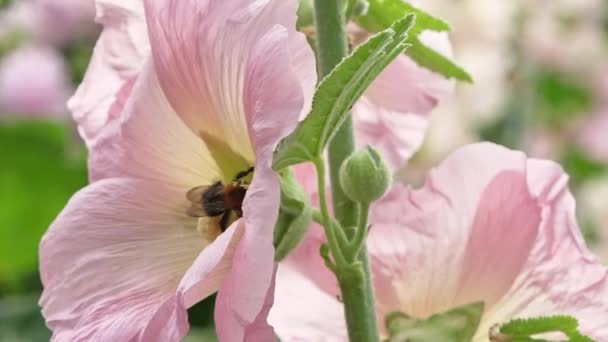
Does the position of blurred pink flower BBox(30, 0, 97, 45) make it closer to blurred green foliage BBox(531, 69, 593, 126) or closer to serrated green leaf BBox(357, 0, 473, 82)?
blurred green foliage BBox(531, 69, 593, 126)

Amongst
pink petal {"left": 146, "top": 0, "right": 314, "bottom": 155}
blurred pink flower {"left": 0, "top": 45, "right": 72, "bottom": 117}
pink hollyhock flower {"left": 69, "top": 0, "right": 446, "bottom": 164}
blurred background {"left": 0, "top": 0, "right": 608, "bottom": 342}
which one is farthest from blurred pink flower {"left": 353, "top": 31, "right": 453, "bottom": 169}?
blurred pink flower {"left": 0, "top": 45, "right": 72, "bottom": 117}

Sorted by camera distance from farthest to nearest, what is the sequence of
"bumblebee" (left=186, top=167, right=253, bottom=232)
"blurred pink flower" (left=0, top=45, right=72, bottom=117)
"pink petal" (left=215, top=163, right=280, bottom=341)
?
"blurred pink flower" (left=0, top=45, right=72, bottom=117)
"bumblebee" (left=186, top=167, right=253, bottom=232)
"pink petal" (left=215, top=163, right=280, bottom=341)

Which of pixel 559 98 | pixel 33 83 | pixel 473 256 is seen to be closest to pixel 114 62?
pixel 473 256

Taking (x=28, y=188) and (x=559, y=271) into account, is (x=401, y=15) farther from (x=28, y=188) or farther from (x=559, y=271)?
(x=28, y=188)

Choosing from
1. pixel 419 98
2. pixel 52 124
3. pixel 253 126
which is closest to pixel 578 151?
pixel 52 124

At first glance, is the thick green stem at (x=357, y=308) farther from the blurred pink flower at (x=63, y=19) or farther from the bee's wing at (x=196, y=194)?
the blurred pink flower at (x=63, y=19)

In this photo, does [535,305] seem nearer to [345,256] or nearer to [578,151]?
[345,256]

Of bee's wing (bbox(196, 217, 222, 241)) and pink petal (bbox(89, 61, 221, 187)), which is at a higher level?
pink petal (bbox(89, 61, 221, 187))
